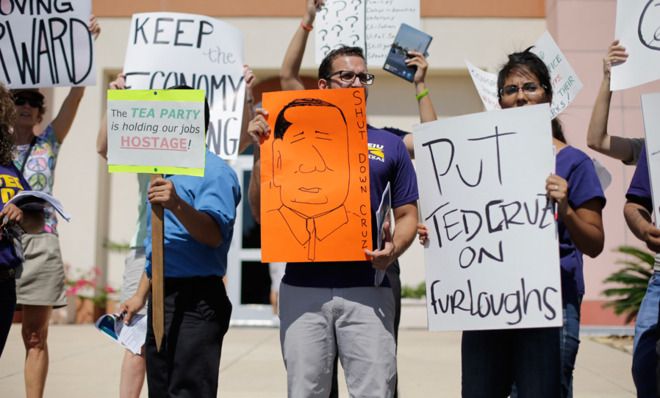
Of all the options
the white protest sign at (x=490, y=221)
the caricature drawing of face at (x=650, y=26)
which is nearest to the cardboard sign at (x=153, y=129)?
the white protest sign at (x=490, y=221)

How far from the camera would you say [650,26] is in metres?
3.76

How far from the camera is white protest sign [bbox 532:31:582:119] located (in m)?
4.35

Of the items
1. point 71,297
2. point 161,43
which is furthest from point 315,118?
point 71,297

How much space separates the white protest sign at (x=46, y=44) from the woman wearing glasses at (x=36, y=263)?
0.33m

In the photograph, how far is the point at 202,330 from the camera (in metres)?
3.26

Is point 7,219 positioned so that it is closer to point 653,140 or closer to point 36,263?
point 36,263

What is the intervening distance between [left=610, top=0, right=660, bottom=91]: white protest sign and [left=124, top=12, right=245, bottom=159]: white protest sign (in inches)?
91.8

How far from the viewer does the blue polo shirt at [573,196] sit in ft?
10.2

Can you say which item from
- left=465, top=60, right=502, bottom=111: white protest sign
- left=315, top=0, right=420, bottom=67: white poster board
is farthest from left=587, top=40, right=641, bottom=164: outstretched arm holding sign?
left=315, top=0, right=420, bottom=67: white poster board

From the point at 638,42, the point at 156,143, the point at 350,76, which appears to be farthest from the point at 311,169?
the point at 638,42

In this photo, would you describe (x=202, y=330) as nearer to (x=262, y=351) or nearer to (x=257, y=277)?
(x=262, y=351)

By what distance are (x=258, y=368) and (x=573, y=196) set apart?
4.92m

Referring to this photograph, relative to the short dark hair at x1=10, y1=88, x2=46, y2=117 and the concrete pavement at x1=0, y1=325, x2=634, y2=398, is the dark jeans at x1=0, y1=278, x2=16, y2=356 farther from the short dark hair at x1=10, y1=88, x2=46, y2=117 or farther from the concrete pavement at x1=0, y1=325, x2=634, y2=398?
the concrete pavement at x1=0, y1=325, x2=634, y2=398

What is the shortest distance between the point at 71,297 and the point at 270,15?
5.51 m
